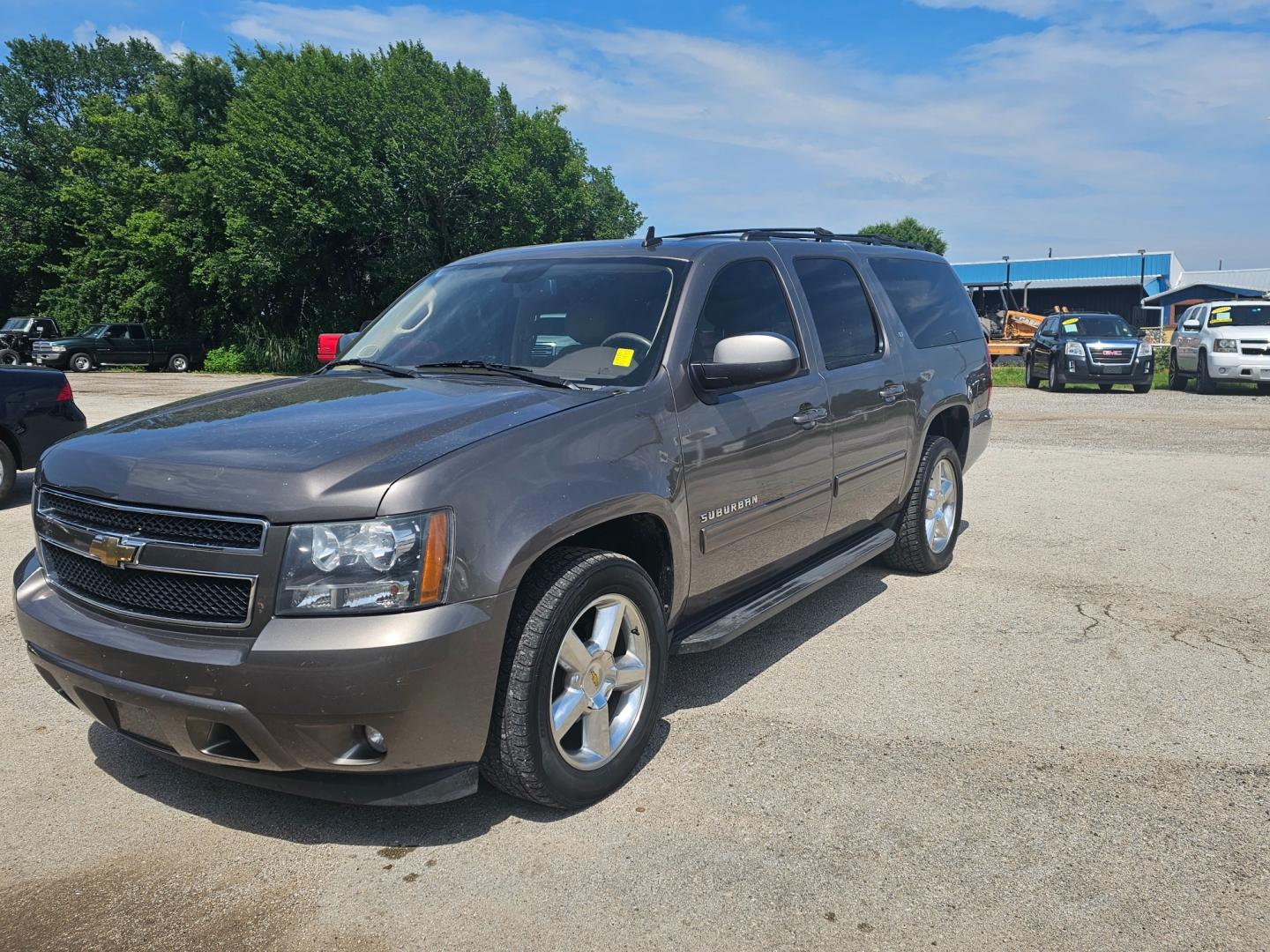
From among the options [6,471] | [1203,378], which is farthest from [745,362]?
[1203,378]

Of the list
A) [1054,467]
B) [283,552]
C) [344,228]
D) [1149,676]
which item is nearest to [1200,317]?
[1054,467]

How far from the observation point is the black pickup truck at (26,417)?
847 centimetres

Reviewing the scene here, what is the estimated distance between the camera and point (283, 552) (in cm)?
277

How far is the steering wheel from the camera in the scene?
3.95 meters

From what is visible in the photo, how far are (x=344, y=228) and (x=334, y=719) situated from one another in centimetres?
3544

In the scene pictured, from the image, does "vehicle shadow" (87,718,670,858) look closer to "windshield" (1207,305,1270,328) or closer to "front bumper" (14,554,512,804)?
"front bumper" (14,554,512,804)

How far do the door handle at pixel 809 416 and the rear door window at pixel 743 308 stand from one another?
33 centimetres

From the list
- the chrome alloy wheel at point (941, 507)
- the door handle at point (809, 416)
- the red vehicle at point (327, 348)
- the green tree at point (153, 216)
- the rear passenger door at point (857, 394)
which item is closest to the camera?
the door handle at point (809, 416)

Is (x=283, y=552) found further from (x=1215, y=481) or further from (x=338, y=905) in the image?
(x=1215, y=481)

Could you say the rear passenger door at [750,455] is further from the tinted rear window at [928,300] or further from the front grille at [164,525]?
the front grille at [164,525]

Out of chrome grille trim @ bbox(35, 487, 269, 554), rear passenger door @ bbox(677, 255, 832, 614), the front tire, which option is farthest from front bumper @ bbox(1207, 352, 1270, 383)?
chrome grille trim @ bbox(35, 487, 269, 554)

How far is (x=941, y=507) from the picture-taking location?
6.39 metres

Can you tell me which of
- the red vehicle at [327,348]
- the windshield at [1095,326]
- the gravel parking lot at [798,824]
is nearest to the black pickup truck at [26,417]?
the gravel parking lot at [798,824]

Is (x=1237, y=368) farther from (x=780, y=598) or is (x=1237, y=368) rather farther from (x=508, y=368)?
(x=508, y=368)
